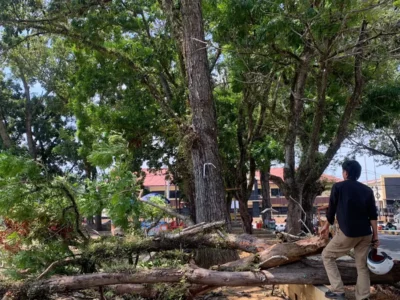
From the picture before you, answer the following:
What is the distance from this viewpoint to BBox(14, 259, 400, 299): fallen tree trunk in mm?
5195

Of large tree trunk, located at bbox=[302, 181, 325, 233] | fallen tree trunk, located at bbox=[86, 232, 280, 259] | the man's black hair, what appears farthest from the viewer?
large tree trunk, located at bbox=[302, 181, 325, 233]

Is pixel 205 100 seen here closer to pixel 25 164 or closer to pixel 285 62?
pixel 285 62

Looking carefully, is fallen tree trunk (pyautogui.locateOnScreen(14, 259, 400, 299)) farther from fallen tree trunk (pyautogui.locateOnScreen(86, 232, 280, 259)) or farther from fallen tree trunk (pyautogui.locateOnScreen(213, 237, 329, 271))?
fallen tree trunk (pyautogui.locateOnScreen(86, 232, 280, 259))

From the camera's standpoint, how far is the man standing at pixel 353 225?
4590mm

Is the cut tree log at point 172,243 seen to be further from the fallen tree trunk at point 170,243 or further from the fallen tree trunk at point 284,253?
the fallen tree trunk at point 284,253

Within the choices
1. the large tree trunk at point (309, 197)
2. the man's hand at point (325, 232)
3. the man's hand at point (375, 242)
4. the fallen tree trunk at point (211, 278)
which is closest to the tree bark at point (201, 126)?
the fallen tree trunk at point (211, 278)

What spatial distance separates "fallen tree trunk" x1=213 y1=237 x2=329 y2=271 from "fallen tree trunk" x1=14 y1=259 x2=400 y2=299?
0.40ft

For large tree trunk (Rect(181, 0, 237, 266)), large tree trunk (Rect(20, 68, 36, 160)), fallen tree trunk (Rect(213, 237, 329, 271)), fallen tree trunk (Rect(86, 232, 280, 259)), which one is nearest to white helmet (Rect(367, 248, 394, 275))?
fallen tree trunk (Rect(213, 237, 329, 271))

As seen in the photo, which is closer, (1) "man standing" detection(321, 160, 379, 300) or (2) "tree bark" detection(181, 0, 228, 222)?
(1) "man standing" detection(321, 160, 379, 300)

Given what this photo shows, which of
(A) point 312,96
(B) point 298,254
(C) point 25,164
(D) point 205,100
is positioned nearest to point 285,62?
(D) point 205,100

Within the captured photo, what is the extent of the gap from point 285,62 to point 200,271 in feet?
19.1

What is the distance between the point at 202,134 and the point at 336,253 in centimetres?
380

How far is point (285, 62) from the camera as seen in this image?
946 centimetres

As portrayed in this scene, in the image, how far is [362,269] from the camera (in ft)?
15.2
